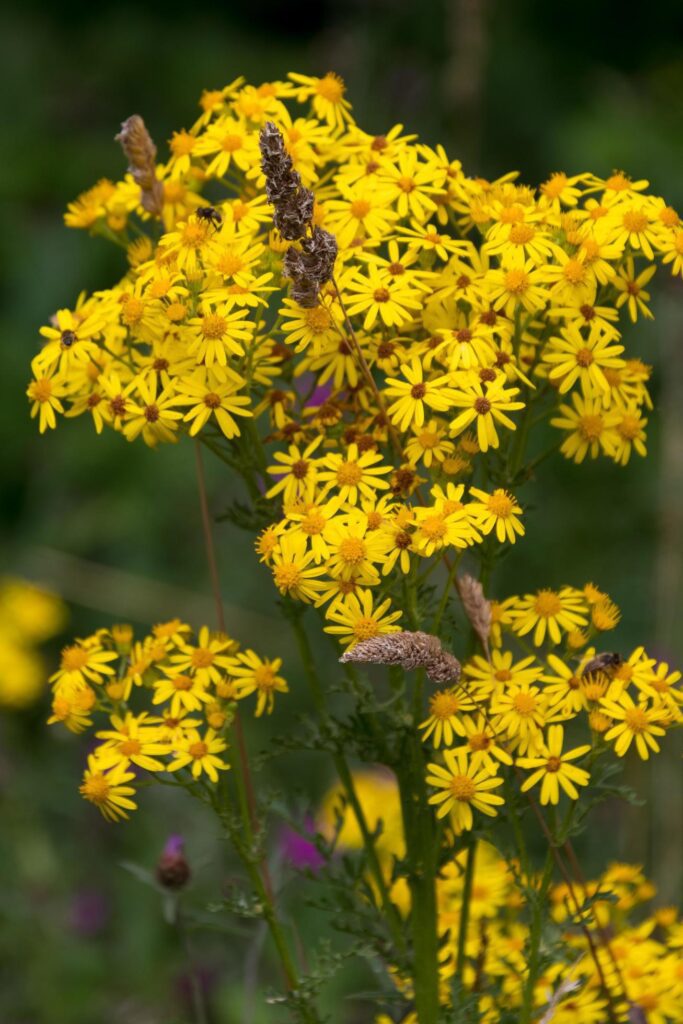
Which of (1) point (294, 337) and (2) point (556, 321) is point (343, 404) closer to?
(1) point (294, 337)

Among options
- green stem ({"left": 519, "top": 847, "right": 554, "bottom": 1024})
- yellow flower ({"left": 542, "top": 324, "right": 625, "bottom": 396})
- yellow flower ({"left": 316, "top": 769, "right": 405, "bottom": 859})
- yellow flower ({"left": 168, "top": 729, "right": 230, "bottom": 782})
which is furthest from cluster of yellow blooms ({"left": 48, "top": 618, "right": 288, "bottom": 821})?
yellow flower ({"left": 316, "top": 769, "right": 405, "bottom": 859})

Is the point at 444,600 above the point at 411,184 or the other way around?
the other way around

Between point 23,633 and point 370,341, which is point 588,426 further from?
point 23,633

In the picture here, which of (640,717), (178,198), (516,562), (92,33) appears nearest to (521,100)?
(92,33)

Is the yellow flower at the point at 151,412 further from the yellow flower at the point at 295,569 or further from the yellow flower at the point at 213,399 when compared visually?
the yellow flower at the point at 295,569

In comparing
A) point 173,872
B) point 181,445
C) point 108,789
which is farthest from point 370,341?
point 181,445

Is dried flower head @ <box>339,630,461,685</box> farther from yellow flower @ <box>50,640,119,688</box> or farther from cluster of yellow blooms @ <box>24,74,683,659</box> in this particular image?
yellow flower @ <box>50,640,119,688</box>
